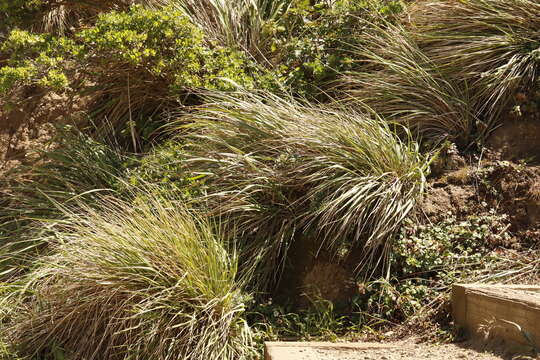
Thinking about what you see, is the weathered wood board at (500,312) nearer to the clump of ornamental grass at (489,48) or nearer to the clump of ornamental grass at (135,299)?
the clump of ornamental grass at (135,299)

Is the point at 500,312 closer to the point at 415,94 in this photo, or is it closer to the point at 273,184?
the point at 273,184

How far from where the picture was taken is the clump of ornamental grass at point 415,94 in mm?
5906

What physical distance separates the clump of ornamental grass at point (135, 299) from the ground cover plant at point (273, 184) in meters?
0.01

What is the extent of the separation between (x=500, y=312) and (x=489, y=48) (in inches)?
120

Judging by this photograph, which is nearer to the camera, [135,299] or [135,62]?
[135,299]

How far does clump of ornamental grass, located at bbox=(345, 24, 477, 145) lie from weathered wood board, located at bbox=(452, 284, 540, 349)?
79.1 inches

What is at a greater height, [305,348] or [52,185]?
[52,185]

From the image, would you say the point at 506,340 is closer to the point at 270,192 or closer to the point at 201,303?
the point at 201,303

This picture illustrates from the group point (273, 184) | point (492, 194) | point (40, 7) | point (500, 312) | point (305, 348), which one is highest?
point (40, 7)

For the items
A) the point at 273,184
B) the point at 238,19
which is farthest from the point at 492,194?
the point at 238,19

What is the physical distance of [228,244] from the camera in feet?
16.5

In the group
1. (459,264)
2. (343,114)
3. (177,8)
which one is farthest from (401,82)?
(177,8)

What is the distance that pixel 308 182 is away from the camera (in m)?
5.21

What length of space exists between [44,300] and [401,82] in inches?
129
